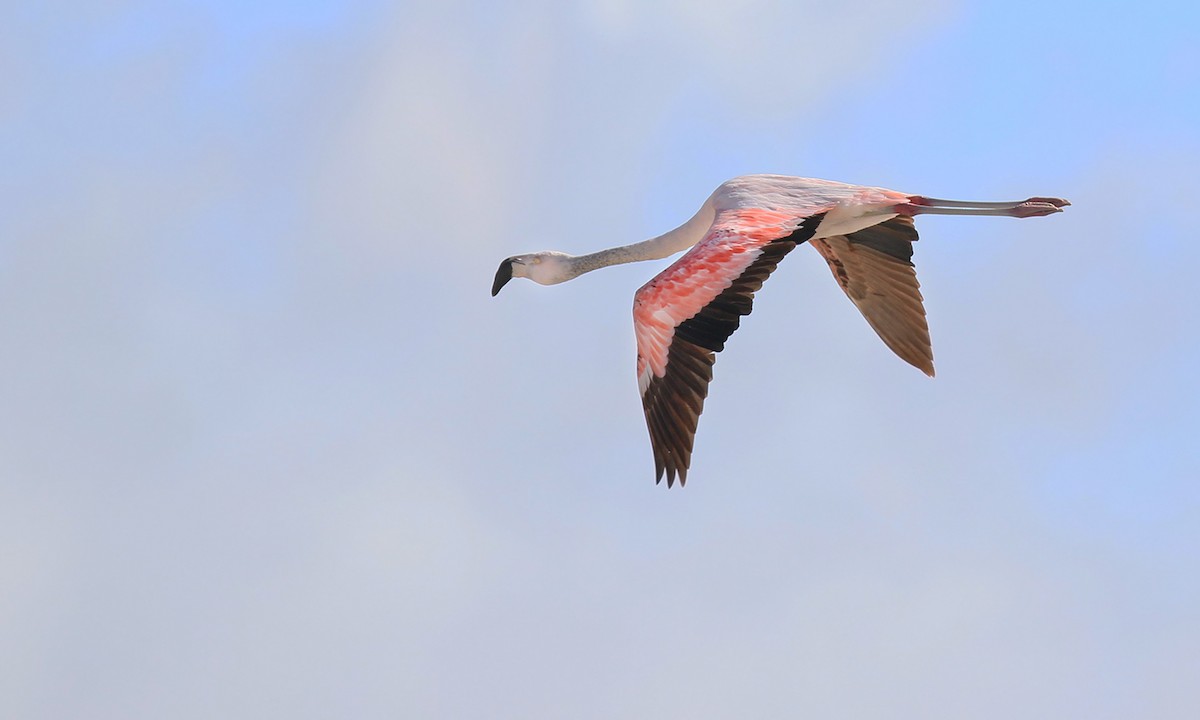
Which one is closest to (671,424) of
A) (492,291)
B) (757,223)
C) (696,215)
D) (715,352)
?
(715,352)

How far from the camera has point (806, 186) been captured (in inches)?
945

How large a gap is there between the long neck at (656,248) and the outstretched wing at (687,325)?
2.85 meters

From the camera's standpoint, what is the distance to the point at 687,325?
20.8 m

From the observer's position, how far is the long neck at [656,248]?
80.5 feet

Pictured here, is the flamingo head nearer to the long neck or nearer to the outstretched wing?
the long neck

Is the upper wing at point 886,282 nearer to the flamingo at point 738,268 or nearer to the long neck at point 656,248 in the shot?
the flamingo at point 738,268

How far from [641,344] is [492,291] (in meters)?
5.45

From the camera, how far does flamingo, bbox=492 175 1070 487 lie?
2073 centimetres

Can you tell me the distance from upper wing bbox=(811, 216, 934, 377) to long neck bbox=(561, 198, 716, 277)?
87.7 inches

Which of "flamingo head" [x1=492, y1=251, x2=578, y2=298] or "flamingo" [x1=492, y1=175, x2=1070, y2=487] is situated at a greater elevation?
"flamingo head" [x1=492, y1=251, x2=578, y2=298]

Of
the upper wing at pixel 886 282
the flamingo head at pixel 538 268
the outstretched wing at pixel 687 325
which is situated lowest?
the outstretched wing at pixel 687 325

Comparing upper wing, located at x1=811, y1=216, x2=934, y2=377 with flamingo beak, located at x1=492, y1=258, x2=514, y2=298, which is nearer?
upper wing, located at x1=811, y1=216, x2=934, y2=377

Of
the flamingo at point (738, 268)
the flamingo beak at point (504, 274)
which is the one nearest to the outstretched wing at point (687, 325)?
the flamingo at point (738, 268)

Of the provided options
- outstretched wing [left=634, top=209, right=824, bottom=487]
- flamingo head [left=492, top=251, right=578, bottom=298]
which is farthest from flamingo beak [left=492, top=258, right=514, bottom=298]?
outstretched wing [left=634, top=209, right=824, bottom=487]
